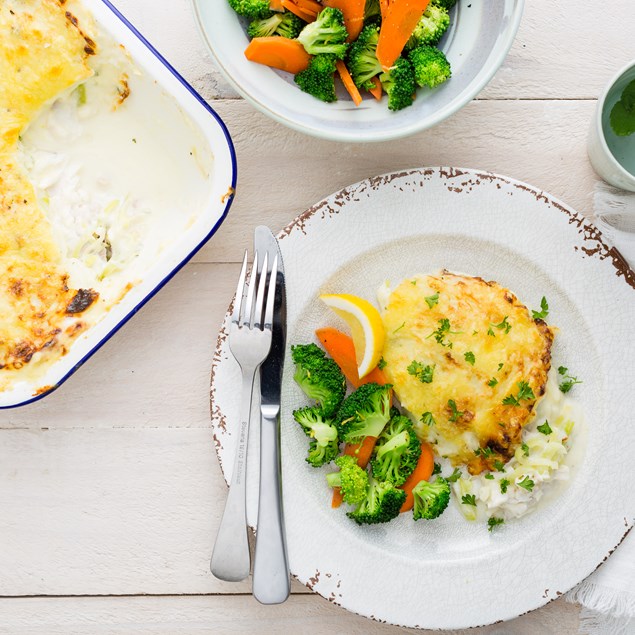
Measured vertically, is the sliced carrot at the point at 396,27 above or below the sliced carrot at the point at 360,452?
above

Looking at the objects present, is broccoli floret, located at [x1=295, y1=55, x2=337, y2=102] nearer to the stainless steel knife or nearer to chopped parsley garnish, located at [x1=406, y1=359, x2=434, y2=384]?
the stainless steel knife

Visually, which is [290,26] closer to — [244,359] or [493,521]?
[244,359]

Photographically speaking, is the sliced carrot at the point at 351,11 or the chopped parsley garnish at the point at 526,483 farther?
the chopped parsley garnish at the point at 526,483

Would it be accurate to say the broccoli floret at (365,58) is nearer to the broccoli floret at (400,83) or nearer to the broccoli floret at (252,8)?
the broccoli floret at (400,83)

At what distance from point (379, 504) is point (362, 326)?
530 millimetres

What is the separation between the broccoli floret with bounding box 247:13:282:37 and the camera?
1.81 meters

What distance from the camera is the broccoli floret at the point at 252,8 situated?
5.80ft

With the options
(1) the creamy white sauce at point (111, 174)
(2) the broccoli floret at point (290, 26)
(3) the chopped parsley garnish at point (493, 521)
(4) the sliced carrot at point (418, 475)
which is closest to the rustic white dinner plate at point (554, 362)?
(3) the chopped parsley garnish at point (493, 521)

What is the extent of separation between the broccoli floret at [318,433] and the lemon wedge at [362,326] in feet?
0.60

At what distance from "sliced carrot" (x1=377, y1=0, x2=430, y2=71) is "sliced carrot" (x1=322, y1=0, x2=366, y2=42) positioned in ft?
0.20

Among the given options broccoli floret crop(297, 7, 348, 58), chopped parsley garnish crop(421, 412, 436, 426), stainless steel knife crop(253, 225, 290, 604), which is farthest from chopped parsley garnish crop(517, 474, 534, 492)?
broccoli floret crop(297, 7, 348, 58)

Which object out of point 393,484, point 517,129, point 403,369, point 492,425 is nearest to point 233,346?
point 403,369

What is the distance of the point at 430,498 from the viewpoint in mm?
1990

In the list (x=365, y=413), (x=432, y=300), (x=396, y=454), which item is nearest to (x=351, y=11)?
(x=432, y=300)
